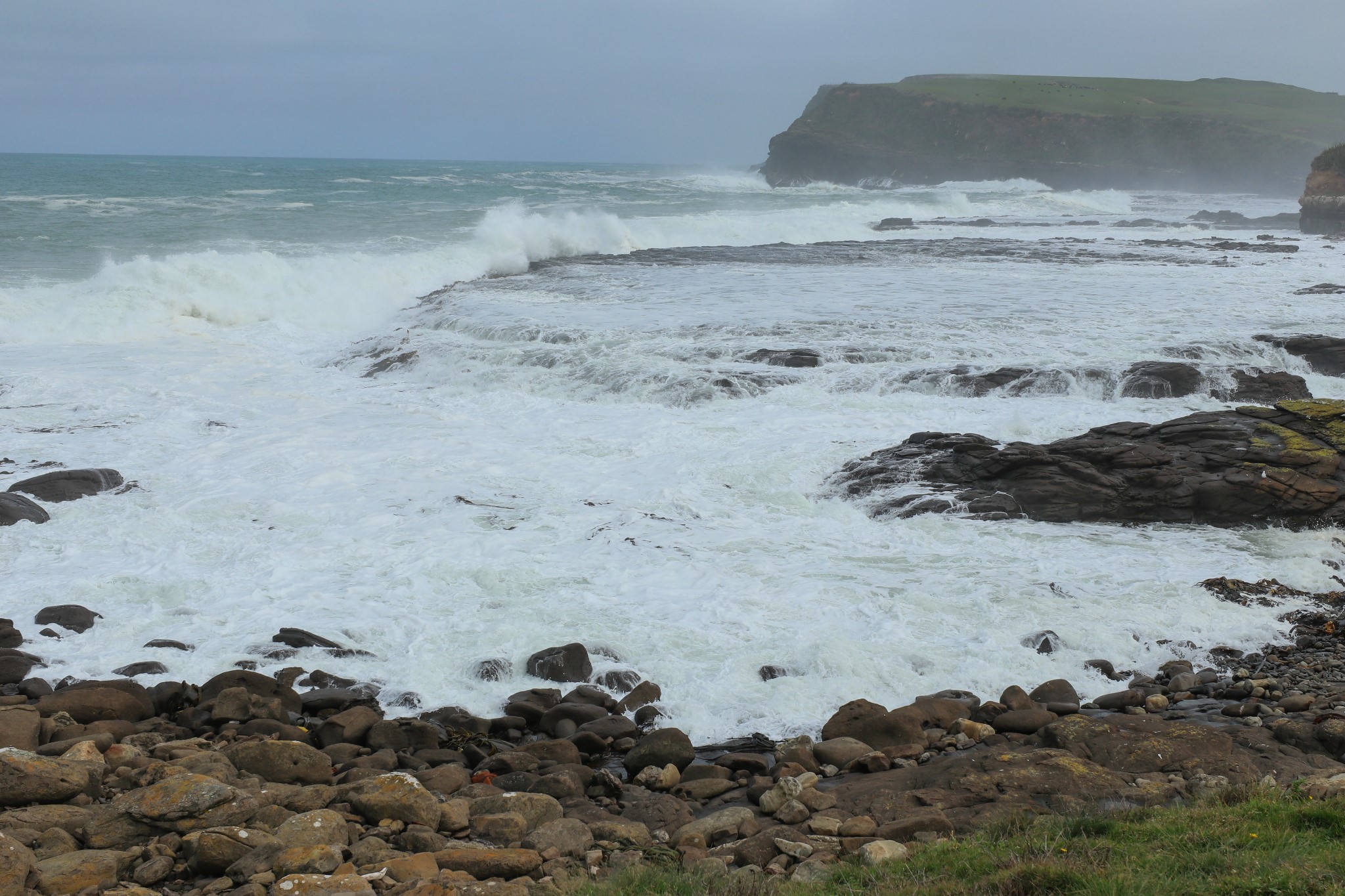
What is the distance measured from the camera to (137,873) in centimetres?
485

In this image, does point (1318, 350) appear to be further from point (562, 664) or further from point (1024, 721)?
point (562, 664)

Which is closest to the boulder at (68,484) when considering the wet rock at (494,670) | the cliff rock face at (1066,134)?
the wet rock at (494,670)

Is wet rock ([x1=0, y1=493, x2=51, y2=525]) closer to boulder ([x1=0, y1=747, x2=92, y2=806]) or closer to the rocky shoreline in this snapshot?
the rocky shoreline

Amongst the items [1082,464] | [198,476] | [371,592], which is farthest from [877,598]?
[198,476]

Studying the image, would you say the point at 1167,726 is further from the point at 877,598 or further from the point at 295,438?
the point at 295,438

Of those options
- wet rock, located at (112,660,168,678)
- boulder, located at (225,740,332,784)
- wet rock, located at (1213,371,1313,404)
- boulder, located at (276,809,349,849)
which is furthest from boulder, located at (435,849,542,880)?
wet rock, located at (1213,371,1313,404)

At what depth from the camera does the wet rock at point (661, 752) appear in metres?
6.73

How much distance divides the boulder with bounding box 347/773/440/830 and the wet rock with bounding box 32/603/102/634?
472 cm

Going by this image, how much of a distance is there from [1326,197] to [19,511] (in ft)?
170

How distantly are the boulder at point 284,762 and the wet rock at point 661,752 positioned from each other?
2.06m

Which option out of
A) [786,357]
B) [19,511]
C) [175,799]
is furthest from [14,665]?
[786,357]

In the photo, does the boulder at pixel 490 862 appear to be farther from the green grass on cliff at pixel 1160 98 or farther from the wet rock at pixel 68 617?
the green grass on cliff at pixel 1160 98

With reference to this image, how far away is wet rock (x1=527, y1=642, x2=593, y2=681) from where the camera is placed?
8148mm

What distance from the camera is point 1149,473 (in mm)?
11641
